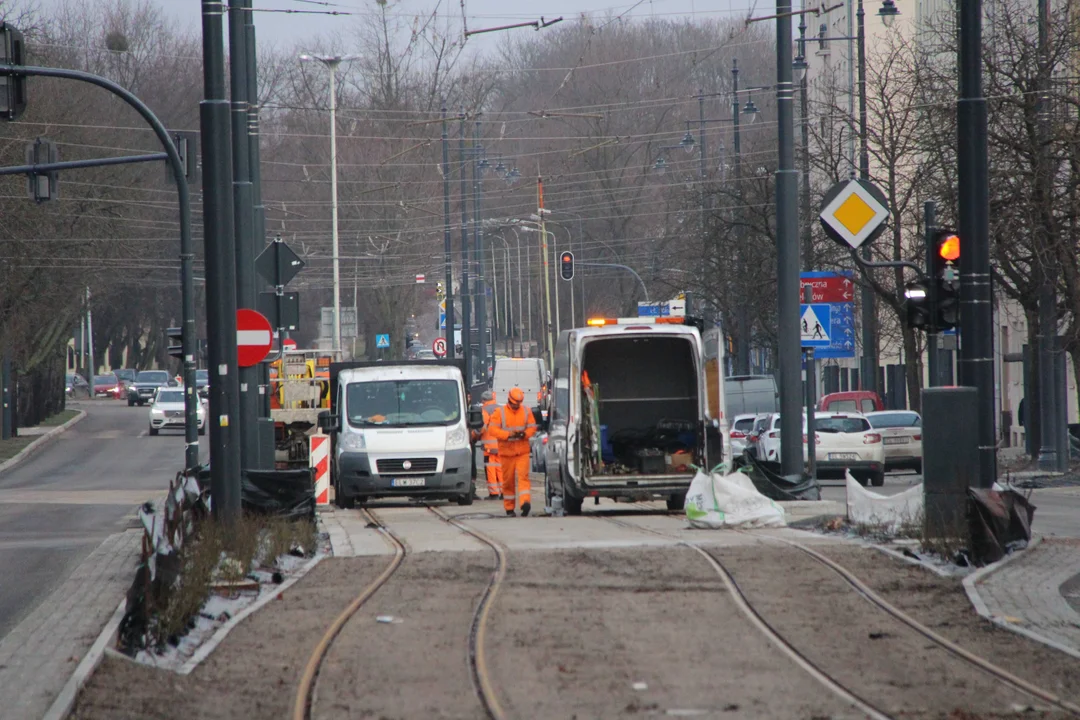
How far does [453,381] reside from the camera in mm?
25125

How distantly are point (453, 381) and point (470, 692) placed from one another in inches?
673

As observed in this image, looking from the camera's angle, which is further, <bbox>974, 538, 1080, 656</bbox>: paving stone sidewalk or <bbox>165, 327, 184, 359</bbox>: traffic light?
<bbox>165, 327, 184, 359</bbox>: traffic light

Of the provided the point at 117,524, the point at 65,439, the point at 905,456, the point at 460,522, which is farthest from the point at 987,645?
the point at 65,439

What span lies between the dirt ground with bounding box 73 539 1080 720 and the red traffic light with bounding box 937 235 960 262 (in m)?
3.22

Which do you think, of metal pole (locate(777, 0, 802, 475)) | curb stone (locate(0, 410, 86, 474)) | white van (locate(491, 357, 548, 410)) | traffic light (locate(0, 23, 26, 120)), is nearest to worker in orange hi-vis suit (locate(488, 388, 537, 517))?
metal pole (locate(777, 0, 802, 475))

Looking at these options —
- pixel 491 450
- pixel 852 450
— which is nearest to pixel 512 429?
pixel 491 450

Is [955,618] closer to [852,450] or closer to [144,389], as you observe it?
[852,450]

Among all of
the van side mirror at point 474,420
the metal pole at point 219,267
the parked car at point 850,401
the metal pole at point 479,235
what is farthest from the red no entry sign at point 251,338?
the metal pole at point 479,235

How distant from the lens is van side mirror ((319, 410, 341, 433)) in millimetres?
23891

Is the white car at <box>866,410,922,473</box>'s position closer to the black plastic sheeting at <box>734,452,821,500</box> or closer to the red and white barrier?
the black plastic sheeting at <box>734,452,821,500</box>

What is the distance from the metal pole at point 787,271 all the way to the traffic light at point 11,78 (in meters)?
8.80

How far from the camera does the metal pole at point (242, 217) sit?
65.5 feet

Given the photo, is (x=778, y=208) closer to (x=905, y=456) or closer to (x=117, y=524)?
(x=117, y=524)

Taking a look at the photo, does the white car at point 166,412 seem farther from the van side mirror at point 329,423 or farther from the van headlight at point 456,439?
the van headlight at point 456,439
